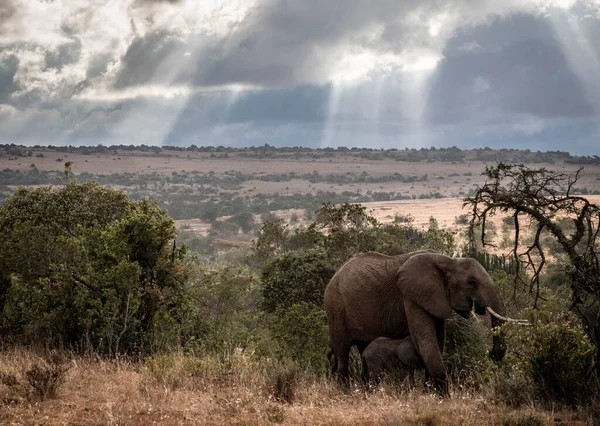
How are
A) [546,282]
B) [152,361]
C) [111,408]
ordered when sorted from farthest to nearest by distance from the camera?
[546,282] → [152,361] → [111,408]

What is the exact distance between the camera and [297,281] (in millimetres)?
21422

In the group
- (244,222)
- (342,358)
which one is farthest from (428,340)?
(244,222)

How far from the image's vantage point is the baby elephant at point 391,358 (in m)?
12.9

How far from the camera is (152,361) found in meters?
12.1

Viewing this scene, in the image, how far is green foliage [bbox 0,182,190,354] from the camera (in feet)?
48.5

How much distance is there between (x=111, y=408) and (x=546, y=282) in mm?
25242

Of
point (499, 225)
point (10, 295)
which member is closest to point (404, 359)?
point (10, 295)

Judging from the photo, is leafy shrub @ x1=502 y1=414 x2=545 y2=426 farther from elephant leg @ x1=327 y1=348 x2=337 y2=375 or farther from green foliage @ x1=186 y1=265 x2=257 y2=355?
green foliage @ x1=186 y1=265 x2=257 y2=355

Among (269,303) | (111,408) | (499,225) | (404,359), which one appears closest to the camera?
(111,408)

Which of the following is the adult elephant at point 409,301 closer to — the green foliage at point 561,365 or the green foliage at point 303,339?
the green foliage at point 303,339

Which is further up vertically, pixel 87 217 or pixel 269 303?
pixel 87 217

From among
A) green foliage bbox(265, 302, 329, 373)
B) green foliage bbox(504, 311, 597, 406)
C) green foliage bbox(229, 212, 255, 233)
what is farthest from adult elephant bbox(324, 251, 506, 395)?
green foliage bbox(229, 212, 255, 233)

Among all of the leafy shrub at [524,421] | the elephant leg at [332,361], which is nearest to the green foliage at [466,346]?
the elephant leg at [332,361]

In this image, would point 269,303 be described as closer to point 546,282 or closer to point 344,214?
point 344,214
